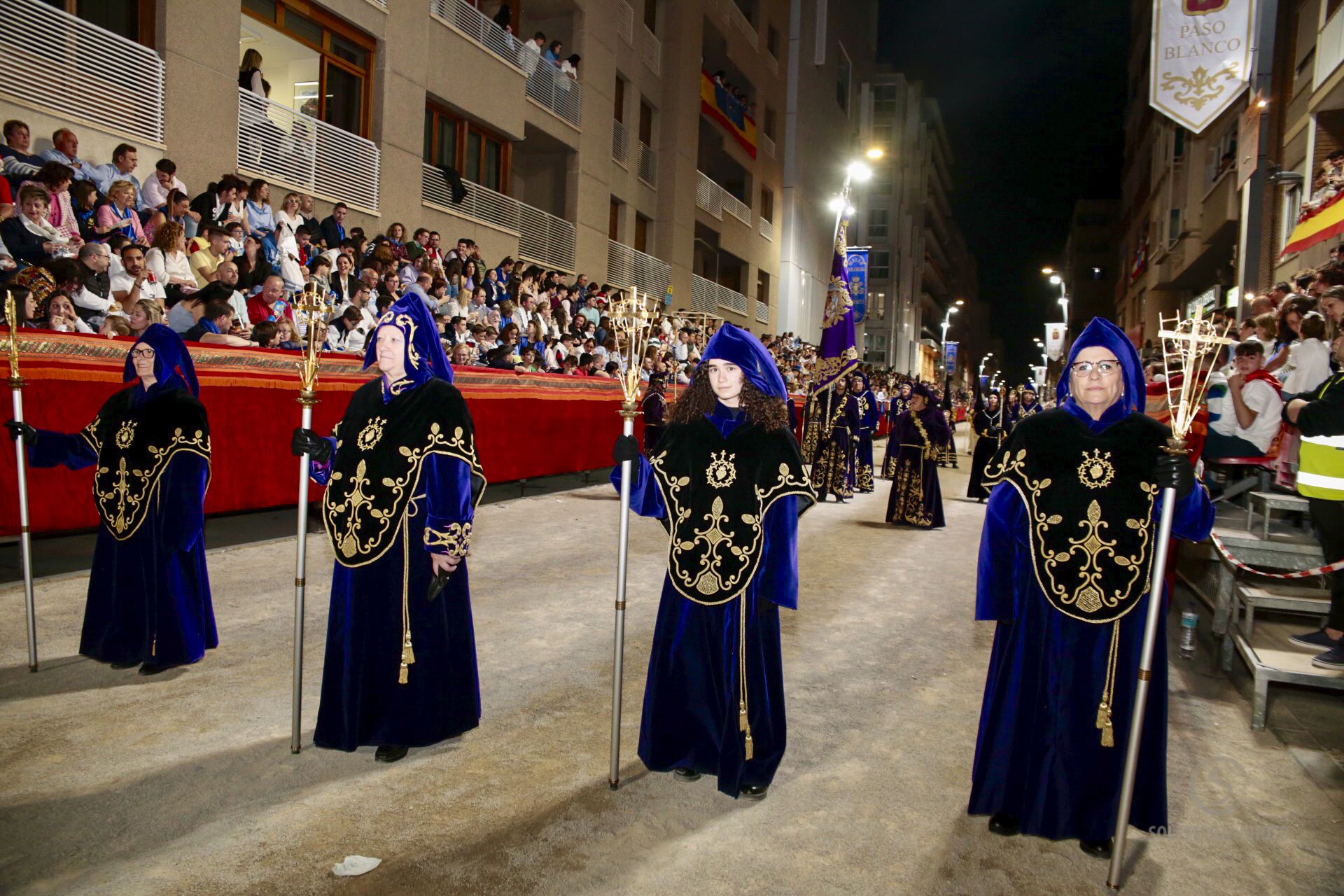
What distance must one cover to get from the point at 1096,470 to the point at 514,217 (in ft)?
58.1

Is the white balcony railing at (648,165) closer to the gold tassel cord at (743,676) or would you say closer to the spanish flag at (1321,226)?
the spanish flag at (1321,226)

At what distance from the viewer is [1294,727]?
486cm

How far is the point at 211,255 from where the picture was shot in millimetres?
10008

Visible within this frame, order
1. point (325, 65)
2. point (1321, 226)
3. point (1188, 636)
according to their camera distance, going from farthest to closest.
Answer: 1. point (325, 65)
2. point (1321, 226)
3. point (1188, 636)

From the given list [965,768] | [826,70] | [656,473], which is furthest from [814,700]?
[826,70]

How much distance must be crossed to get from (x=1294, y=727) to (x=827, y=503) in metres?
9.81

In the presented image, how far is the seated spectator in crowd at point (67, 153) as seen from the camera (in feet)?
30.2

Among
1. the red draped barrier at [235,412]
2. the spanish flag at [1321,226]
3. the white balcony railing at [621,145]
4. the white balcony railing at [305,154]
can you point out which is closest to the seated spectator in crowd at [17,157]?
the red draped barrier at [235,412]

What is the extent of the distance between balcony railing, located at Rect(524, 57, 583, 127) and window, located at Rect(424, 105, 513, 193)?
1.33m

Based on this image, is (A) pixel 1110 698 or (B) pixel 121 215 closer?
(A) pixel 1110 698

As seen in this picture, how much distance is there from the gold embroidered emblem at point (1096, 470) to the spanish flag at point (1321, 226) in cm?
1074

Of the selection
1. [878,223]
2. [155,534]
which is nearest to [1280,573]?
[155,534]

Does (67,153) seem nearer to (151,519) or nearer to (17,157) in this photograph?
(17,157)

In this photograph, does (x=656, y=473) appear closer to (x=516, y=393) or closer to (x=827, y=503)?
(x=516, y=393)
